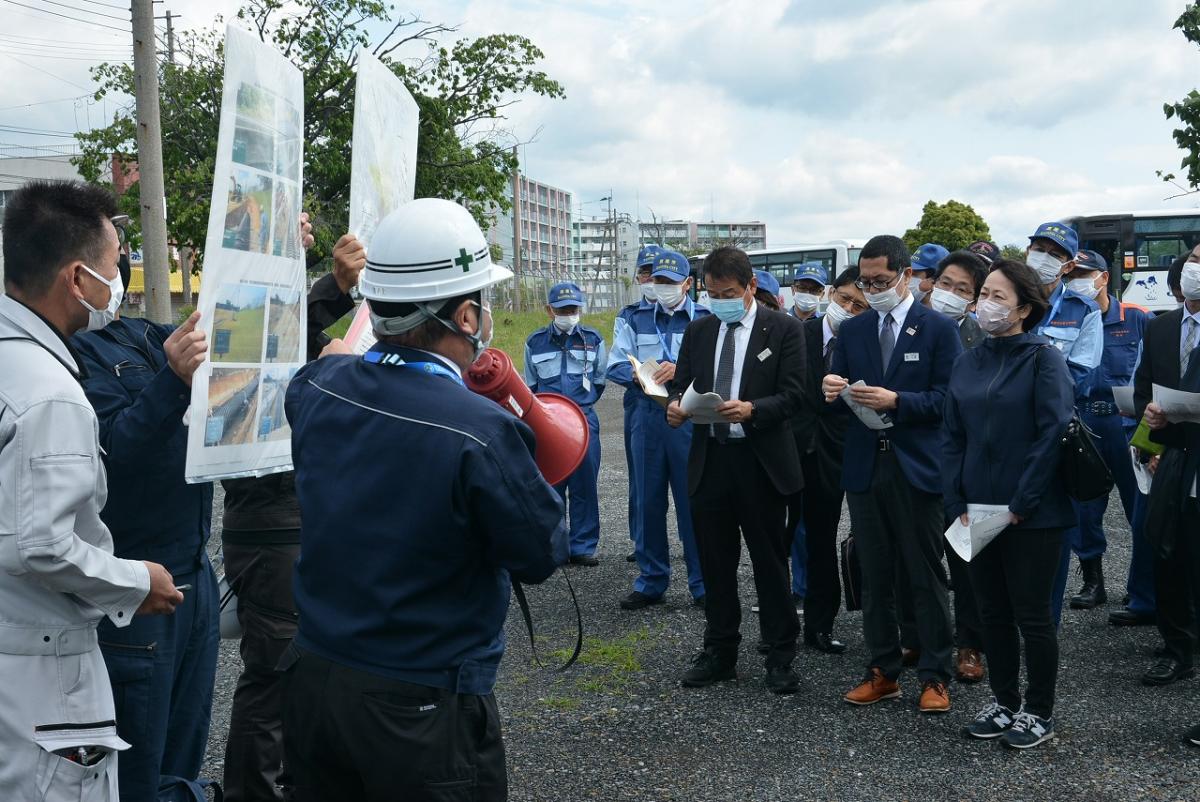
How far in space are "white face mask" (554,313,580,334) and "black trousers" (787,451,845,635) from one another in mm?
2915

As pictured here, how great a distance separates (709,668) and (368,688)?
3285 mm

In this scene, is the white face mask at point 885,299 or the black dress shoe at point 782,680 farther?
the black dress shoe at point 782,680

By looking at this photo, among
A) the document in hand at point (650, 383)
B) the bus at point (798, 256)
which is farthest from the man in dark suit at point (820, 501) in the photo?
the bus at point (798, 256)

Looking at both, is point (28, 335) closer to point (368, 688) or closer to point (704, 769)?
point (368, 688)

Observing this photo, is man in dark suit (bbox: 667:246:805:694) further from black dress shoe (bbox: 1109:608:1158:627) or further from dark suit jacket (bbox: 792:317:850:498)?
Answer: black dress shoe (bbox: 1109:608:1158:627)

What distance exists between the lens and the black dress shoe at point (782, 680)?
4.98 meters

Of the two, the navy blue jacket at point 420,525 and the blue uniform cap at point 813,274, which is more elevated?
the blue uniform cap at point 813,274

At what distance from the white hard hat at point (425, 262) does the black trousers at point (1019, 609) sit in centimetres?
292

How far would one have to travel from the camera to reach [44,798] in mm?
2141

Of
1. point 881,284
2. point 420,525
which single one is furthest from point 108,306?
point 881,284

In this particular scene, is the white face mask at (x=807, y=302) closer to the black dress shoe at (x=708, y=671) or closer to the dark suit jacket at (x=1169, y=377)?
the dark suit jacket at (x=1169, y=377)

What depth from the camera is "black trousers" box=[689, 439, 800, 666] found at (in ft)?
16.4

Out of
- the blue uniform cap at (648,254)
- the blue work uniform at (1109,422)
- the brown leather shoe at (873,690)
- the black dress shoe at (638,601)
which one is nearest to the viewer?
the brown leather shoe at (873,690)

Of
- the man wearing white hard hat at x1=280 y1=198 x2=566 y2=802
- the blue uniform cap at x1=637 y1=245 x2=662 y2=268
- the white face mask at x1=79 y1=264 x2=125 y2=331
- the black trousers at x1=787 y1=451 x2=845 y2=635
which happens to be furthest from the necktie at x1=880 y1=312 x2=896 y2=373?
the white face mask at x1=79 y1=264 x2=125 y2=331
